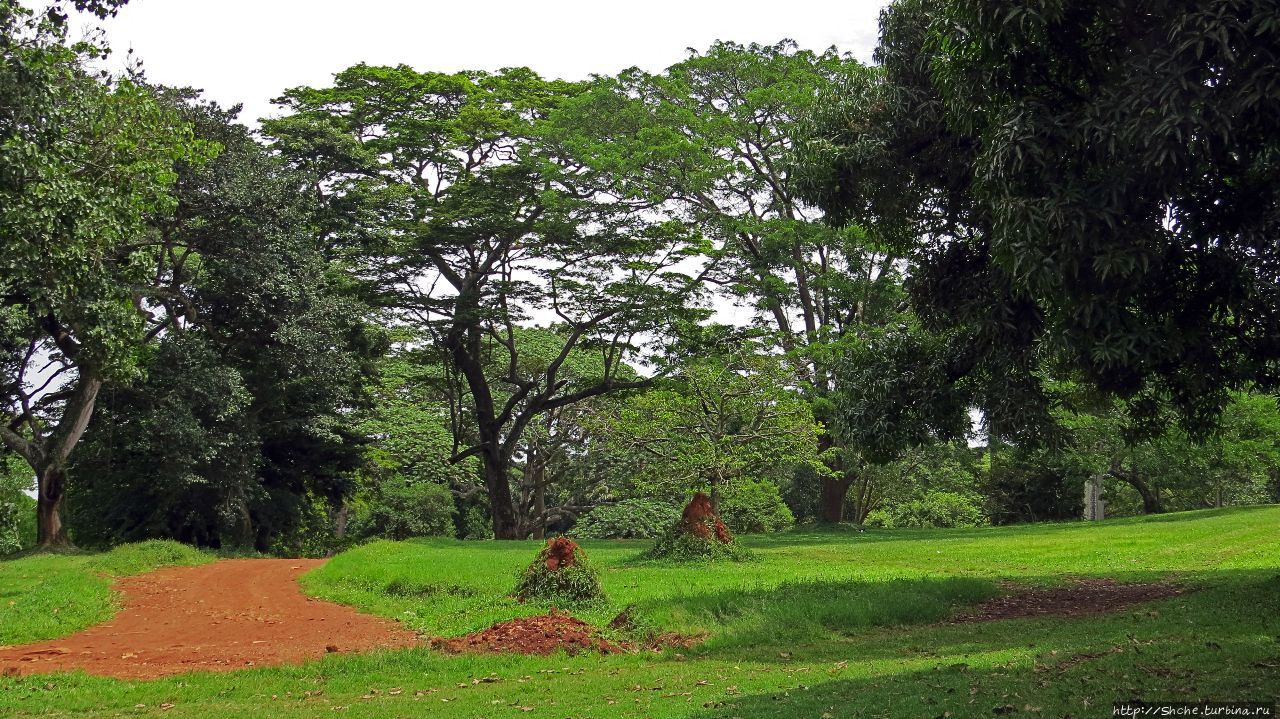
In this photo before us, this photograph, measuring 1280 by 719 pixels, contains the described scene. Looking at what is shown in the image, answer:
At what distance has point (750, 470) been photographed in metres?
28.8

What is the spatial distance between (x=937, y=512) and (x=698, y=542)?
73.4 ft

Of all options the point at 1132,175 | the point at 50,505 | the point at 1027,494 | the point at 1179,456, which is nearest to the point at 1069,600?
the point at 1132,175

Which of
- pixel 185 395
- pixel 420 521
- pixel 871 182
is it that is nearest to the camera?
pixel 871 182

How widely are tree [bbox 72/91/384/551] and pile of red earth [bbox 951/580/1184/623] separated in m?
18.7

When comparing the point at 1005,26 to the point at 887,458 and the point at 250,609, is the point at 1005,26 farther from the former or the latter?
the point at 250,609

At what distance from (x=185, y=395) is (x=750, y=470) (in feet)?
50.6

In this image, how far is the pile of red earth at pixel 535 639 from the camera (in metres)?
11.2

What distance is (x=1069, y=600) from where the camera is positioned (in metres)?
14.2

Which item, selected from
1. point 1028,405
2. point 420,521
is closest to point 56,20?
point 1028,405

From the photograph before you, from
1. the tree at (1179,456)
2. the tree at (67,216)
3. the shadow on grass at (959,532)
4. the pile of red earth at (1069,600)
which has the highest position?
the tree at (67,216)

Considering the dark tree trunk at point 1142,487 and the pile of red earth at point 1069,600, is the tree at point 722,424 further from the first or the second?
the dark tree trunk at point 1142,487

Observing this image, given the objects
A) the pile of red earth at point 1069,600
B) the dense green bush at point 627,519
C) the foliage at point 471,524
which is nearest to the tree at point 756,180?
the dense green bush at point 627,519

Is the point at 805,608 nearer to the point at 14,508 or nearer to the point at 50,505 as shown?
the point at 14,508

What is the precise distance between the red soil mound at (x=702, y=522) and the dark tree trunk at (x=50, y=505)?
49.3 feet
